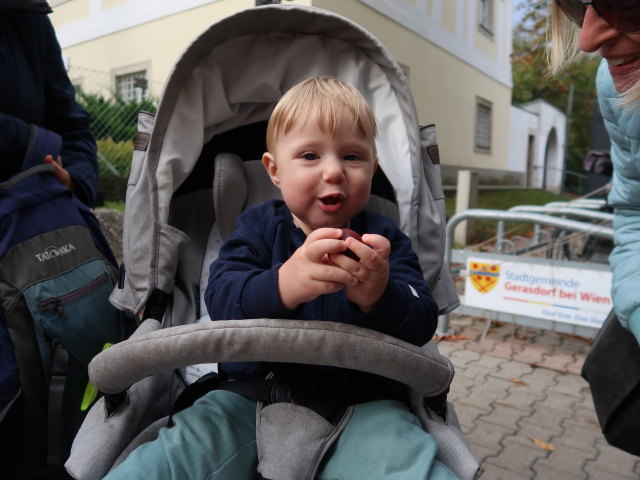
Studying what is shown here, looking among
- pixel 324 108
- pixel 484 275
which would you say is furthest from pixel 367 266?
pixel 484 275

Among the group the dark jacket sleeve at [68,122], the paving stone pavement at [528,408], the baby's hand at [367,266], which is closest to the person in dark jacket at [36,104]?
the dark jacket sleeve at [68,122]

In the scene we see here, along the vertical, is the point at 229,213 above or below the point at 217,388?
above

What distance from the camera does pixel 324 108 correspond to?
1.48m

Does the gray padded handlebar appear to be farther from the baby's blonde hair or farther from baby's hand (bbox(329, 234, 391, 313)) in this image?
the baby's blonde hair

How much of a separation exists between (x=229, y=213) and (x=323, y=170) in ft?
2.24

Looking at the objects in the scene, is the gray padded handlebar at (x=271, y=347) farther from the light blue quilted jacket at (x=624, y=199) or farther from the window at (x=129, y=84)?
the window at (x=129, y=84)

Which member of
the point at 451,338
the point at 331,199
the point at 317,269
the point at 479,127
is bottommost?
the point at 451,338

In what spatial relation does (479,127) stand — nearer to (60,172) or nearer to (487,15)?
(487,15)

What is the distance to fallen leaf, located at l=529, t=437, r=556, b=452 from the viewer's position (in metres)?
3.10

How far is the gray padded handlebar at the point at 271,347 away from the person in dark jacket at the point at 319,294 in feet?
0.38

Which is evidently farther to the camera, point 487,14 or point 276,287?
point 487,14

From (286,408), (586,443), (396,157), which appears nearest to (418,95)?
(586,443)

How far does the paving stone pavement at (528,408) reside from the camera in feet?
9.57

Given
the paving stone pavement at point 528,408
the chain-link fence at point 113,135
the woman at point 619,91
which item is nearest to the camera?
the woman at point 619,91
